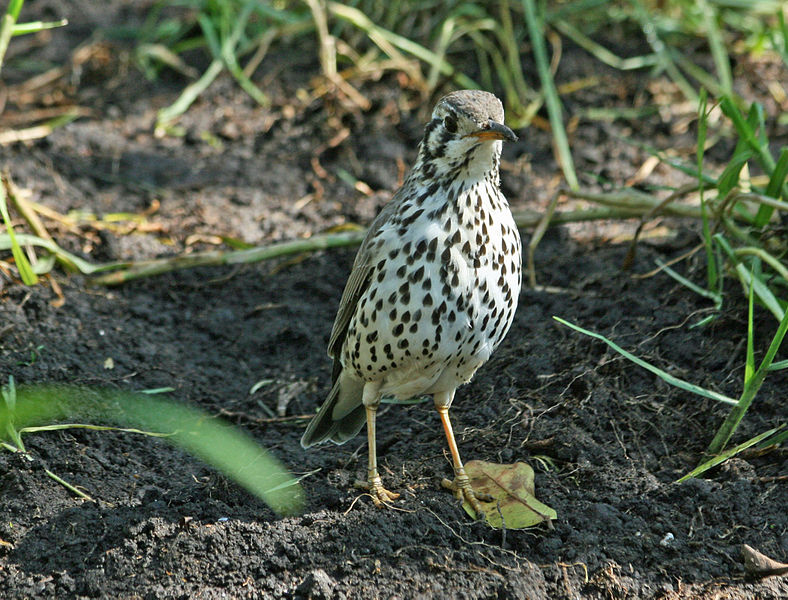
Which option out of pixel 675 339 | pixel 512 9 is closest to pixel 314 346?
pixel 675 339

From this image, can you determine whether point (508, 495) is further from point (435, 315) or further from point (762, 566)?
point (762, 566)

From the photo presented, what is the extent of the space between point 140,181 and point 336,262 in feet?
5.85

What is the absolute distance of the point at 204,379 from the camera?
16.4 feet

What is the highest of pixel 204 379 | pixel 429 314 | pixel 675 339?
pixel 429 314

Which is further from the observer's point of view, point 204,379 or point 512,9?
point 512,9

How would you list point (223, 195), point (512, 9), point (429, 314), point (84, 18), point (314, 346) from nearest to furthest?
point (429, 314)
point (314, 346)
point (223, 195)
point (512, 9)
point (84, 18)

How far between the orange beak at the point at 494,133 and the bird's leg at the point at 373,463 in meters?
1.23

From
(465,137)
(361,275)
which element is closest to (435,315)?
(361,275)

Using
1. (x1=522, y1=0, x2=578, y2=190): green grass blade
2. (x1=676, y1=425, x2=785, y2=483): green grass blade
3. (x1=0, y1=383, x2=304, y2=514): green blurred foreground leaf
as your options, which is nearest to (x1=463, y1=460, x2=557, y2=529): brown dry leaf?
(x1=676, y1=425, x2=785, y2=483): green grass blade

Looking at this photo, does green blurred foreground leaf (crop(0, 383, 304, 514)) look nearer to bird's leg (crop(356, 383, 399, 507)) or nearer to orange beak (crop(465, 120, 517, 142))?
bird's leg (crop(356, 383, 399, 507))

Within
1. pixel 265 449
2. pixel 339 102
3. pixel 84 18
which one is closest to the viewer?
pixel 265 449

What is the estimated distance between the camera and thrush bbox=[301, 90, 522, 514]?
364cm

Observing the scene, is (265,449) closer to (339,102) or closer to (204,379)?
(204,379)

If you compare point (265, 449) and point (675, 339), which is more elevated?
point (675, 339)
